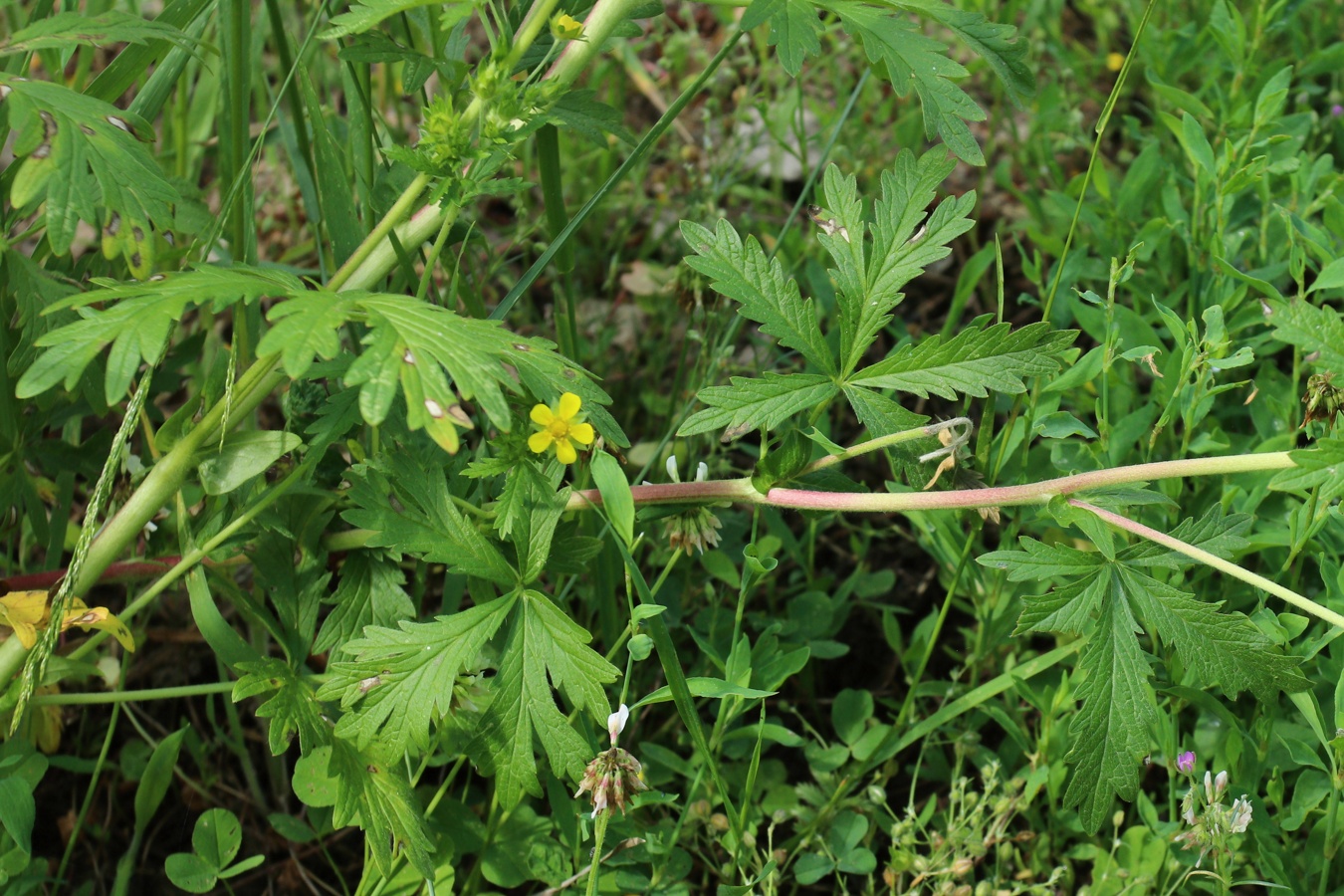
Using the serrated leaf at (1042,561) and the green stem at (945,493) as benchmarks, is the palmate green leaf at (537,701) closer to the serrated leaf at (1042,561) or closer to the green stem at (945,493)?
the green stem at (945,493)

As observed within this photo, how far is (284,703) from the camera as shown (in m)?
1.43

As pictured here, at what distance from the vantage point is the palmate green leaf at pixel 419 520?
140cm

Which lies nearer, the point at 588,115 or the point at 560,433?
the point at 560,433

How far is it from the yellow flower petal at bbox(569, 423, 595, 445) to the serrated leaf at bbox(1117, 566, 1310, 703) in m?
0.71

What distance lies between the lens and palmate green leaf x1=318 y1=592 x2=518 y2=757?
1352 mm

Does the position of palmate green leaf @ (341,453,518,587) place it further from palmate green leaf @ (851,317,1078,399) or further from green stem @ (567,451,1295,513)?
palmate green leaf @ (851,317,1078,399)

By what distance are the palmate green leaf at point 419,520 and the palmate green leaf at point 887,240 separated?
0.53m

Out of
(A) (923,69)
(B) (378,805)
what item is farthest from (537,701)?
(A) (923,69)

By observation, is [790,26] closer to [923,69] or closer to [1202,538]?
[923,69]

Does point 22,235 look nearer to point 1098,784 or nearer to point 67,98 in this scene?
point 67,98

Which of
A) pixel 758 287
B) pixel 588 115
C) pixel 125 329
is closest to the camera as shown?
pixel 125 329

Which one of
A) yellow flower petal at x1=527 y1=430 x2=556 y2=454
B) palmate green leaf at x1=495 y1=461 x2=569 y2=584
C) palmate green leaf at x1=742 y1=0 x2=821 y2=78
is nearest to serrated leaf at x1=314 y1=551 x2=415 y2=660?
palmate green leaf at x1=495 y1=461 x2=569 y2=584

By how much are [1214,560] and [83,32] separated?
5.01 feet

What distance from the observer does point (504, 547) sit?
1.53 m
